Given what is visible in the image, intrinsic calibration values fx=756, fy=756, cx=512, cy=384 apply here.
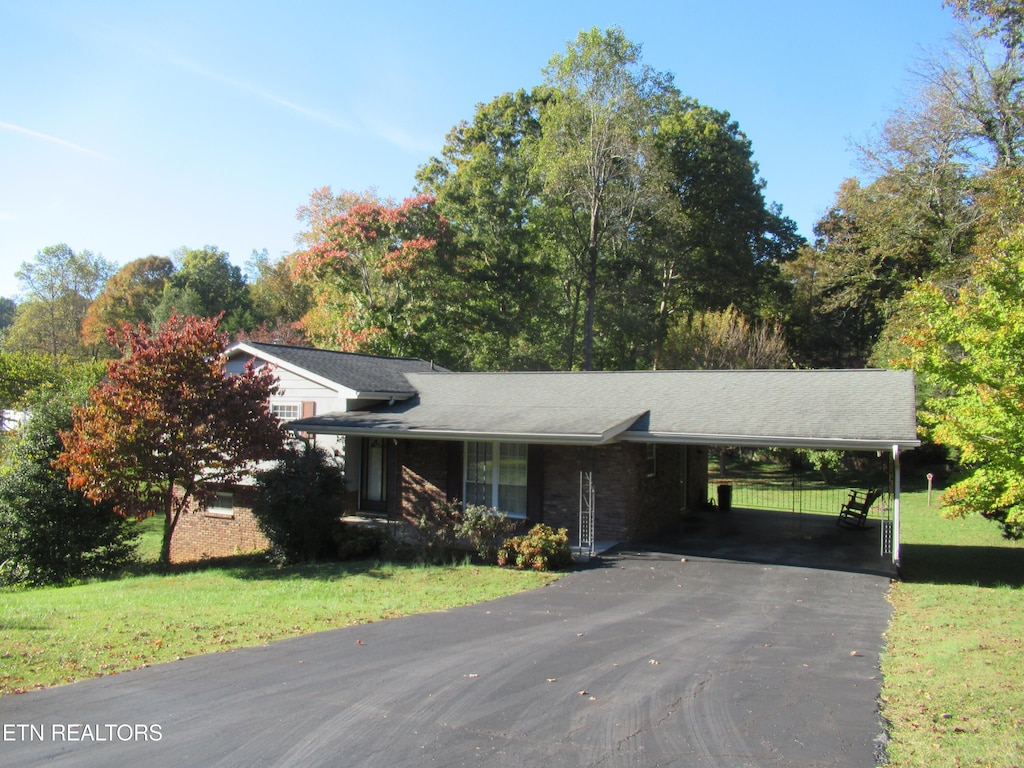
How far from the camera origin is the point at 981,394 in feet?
36.8

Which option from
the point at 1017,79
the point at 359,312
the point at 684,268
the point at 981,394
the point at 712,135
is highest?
the point at 712,135

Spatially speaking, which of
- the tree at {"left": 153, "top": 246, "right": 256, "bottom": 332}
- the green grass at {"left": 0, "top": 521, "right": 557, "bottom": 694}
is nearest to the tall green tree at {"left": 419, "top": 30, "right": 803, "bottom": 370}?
the green grass at {"left": 0, "top": 521, "right": 557, "bottom": 694}

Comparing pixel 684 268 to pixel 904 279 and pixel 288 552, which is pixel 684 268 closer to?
pixel 904 279

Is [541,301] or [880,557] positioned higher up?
[541,301]

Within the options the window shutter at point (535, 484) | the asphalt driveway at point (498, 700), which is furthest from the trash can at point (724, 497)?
the asphalt driveway at point (498, 700)

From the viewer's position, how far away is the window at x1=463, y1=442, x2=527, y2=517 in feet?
53.4

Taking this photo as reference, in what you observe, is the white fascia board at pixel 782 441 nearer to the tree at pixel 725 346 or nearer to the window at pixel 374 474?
the window at pixel 374 474

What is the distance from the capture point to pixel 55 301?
53.7 meters

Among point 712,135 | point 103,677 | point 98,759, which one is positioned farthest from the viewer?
point 712,135

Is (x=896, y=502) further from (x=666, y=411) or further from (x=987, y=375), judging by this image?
(x=666, y=411)

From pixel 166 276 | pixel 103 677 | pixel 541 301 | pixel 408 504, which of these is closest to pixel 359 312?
pixel 541 301

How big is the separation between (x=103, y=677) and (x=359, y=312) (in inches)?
1017

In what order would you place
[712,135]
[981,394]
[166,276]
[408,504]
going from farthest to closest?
1. [166,276]
2. [712,135]
3. [408,504]
4. [981,394]

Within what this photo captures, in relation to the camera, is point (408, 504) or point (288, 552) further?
point (408, 504)
